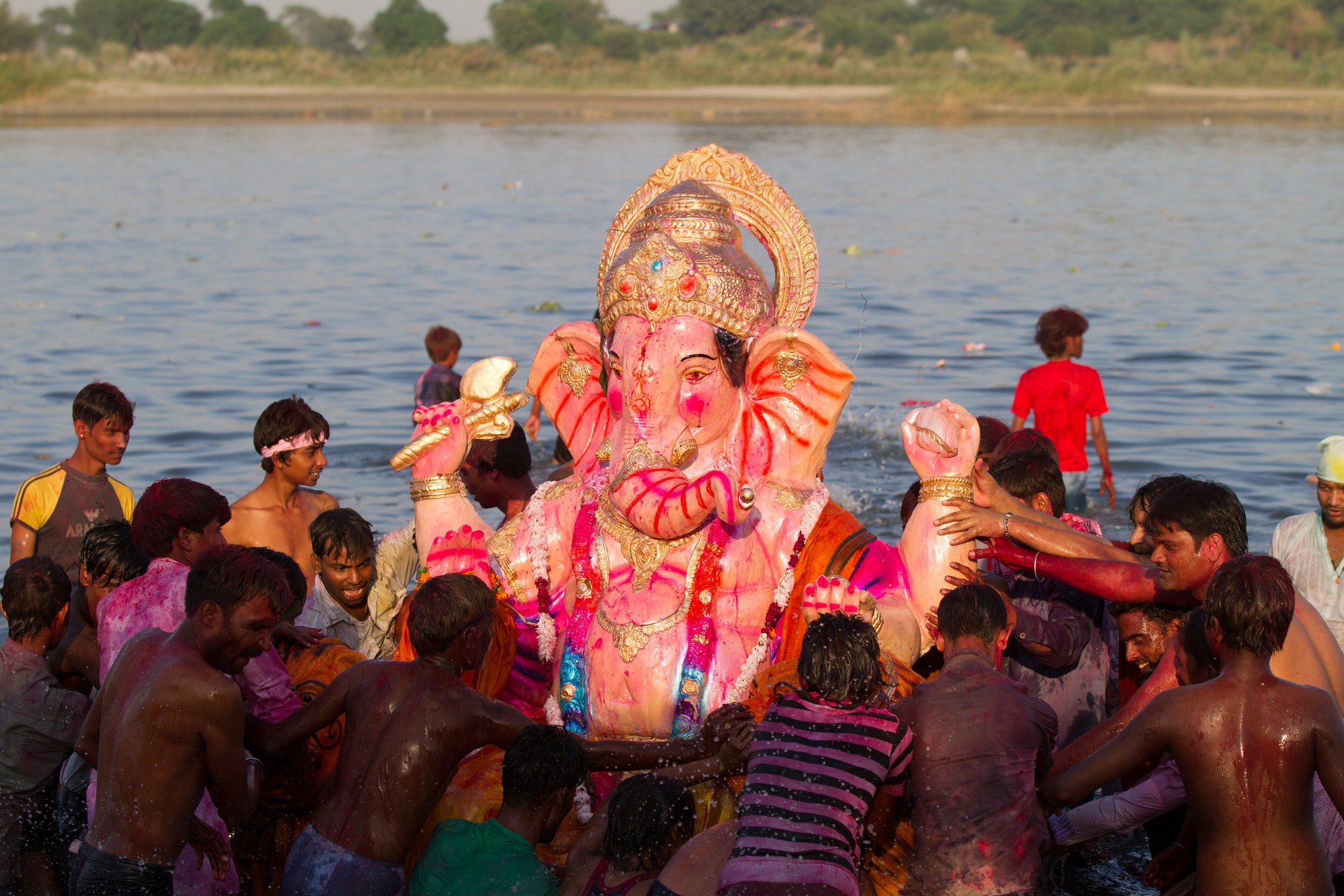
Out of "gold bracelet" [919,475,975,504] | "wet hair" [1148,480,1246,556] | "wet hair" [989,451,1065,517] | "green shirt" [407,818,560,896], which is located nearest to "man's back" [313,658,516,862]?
"green shirt" [407,818,560,896]

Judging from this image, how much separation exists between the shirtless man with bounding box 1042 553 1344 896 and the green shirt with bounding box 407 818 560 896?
5.77 feet

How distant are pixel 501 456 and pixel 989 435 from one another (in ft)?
7.05

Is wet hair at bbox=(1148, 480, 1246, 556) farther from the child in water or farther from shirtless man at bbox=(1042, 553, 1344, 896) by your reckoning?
the child in water

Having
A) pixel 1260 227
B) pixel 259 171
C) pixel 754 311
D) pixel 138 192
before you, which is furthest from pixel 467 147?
pixel 754 311

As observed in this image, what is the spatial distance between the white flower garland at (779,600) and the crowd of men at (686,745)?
17cm

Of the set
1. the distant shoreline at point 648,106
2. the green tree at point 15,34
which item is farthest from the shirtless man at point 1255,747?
the green tree at point 15,34

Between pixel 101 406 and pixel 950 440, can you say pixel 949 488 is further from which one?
pixel 101 406

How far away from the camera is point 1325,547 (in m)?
6.12

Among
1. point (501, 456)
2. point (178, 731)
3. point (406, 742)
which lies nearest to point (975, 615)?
point (406, 742)

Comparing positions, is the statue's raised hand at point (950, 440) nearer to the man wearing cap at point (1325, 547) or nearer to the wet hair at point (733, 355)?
the wet hair at point (733, 355)

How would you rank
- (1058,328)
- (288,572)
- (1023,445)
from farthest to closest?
(1058,328), (1023,445), (288,572)

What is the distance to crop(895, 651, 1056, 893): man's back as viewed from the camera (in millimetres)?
4312

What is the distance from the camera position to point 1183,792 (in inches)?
193

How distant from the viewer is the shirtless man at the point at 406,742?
443 centimetres
